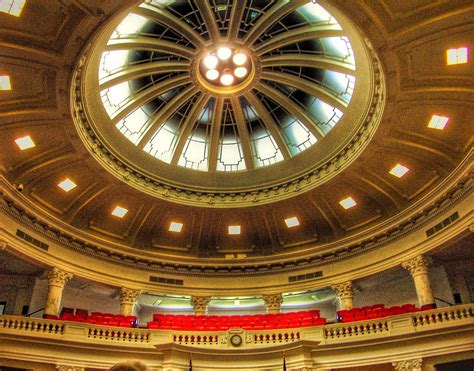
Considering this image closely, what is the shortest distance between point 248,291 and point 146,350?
819 cm

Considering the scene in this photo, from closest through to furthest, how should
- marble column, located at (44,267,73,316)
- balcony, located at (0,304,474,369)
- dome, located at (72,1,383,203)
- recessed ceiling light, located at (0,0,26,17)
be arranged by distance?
recessed ceiling light, located at (0,0,26,17)
balcony, located at (0,304,474,369)
marble column, located at (44,267,73,316)
dome, located at (72,1,383,203)

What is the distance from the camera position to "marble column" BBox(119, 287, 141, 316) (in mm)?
20875

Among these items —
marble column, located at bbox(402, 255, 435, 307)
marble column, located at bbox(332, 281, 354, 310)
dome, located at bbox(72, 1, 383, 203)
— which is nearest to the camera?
marble column, located at bbox(402, 255, 435, 307)

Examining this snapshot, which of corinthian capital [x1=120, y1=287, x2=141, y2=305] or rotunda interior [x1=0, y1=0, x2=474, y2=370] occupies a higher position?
rotunda interior [x1=0, y1=0, x2=474, y2=370]

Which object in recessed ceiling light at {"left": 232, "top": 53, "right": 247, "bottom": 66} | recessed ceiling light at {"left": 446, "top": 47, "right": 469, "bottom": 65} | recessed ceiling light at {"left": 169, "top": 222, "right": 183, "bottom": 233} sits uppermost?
recessed ceiling light at {"left": 232, "top": 53, "right": 247, "bottom": 66}

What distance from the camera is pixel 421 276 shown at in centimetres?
1825

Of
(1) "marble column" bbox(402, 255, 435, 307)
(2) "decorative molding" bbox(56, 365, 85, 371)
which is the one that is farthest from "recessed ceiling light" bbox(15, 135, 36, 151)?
(1) "marble column" bbox(402, 255, 435, 307)

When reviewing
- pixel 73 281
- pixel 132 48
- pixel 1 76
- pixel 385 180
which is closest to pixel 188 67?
pixel 132 48

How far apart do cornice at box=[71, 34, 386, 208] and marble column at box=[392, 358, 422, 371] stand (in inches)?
340

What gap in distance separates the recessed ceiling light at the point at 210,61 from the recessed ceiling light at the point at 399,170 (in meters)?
10.1

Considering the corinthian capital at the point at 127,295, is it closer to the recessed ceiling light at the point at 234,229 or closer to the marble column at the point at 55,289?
the marble column at the point at 55,289

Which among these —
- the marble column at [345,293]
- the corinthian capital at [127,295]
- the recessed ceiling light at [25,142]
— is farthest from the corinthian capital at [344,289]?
the recessed ceiling light at [25,142]

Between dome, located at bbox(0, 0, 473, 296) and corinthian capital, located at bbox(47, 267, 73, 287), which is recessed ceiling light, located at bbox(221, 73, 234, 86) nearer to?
dome, located at bbox(0, 0, 473, 296)

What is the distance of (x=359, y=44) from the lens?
56.2 feet
